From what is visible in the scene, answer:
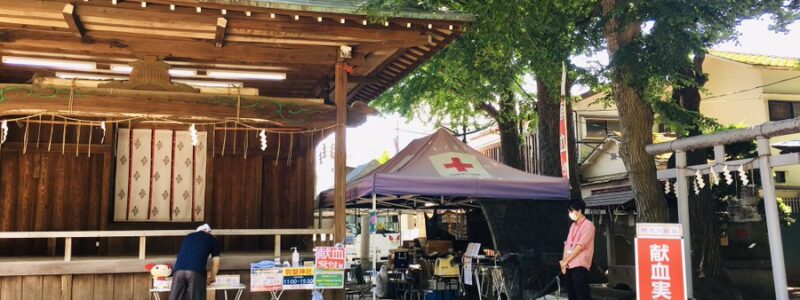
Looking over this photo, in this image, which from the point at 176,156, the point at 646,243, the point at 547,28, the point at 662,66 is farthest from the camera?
the point at 176,156

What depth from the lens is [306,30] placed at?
734 cm

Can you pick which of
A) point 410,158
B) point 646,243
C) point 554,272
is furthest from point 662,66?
point 554,272

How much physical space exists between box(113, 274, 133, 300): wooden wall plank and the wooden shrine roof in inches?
109

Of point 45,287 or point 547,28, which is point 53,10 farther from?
point 547,28

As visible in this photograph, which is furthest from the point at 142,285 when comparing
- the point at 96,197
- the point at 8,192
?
the point at 8,192

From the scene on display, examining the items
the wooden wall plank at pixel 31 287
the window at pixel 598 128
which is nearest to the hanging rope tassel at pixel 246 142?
the wooden wall plank at pixel 31 287

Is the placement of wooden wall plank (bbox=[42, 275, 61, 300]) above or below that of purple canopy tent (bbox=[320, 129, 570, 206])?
below

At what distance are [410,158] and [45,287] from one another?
5372mm

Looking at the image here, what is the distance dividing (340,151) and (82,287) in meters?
3.49

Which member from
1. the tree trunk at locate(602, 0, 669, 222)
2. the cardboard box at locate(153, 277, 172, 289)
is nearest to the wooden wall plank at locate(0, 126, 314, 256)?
the cardboard box at locate(153, 277, 172, 289)

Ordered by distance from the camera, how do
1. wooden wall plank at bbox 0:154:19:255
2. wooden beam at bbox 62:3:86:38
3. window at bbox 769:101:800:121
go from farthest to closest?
1. window at bbox 769:101:800:121
2. wooden wall plank at bbox 0:154:19:255
3. wooden beam at bbox 62:3:86:38

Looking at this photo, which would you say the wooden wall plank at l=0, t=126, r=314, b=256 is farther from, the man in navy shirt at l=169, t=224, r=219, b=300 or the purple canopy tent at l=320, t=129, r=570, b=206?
the man in navy shirt at l=169, t=224, r=219, b=300

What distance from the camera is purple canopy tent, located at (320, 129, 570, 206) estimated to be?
8969 mm

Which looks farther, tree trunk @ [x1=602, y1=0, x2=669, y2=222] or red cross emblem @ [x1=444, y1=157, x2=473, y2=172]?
red cross emblem @ [x1=444, y1=157, x2=473, y2=172]
